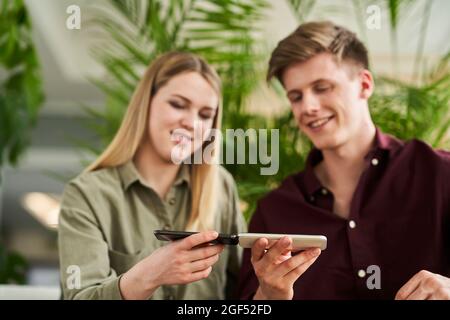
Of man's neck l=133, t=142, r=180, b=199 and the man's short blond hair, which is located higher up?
the man's short blond hair

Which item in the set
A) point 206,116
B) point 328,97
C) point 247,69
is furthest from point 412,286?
point 247,69

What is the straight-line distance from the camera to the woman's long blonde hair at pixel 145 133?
119 cm

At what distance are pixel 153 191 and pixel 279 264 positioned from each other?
0.35 m

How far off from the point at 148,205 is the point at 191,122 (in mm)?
190

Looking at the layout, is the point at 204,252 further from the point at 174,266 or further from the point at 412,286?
the point at 412,286

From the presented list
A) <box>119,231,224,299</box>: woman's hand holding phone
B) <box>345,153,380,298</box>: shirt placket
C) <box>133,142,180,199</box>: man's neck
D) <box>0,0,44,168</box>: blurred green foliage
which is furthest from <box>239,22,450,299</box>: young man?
<box>0,0,44,168</box>: blurred green foliage

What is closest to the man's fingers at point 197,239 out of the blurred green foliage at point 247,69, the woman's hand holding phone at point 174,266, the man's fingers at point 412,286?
the woman's hand holding phone at point 174,266

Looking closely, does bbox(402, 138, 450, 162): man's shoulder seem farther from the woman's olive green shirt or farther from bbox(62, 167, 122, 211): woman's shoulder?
bbox(62, 167, 122, 211): woman's shoulder

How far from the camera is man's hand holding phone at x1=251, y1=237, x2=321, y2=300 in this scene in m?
0.86

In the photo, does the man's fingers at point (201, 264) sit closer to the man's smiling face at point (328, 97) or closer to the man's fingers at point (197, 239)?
the man's fingers at point (197, 239)

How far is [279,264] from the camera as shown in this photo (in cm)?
94

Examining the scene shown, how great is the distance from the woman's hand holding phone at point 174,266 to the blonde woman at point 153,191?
0.20 feet
